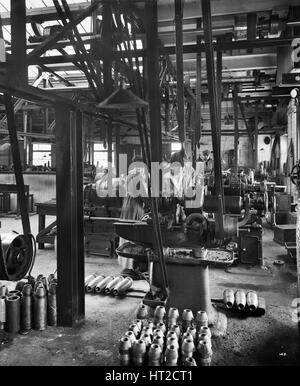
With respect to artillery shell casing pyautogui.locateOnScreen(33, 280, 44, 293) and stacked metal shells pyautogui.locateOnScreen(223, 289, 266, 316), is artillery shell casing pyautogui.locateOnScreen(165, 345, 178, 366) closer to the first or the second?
stacked metal shells pyautogui.locateOnScreen(223, 289, 266, 316)

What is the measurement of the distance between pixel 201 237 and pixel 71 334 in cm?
130

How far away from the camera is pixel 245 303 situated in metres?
3.31

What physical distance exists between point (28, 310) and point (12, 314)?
12cm

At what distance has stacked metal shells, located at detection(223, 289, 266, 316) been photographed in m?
3.28

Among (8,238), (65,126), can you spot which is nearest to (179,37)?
(65,126)

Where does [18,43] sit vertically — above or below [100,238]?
above

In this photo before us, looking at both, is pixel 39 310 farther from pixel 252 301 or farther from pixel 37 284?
pixel 252 301

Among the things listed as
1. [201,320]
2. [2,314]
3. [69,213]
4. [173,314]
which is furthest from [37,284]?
[201,320]

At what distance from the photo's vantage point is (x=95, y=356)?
101 inches

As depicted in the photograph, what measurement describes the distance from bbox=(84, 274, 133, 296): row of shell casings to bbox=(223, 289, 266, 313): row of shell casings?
1.05 m

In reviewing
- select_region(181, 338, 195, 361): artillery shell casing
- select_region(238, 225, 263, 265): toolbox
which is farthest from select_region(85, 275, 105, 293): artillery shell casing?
select_region(238, 225, 263, 265): toolbox

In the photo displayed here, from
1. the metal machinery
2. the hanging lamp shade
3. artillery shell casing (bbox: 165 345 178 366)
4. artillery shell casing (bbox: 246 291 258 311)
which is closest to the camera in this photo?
the hanging lamp shade

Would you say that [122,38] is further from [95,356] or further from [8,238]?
[95,356]

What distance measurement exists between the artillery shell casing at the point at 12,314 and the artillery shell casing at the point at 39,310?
13cm
